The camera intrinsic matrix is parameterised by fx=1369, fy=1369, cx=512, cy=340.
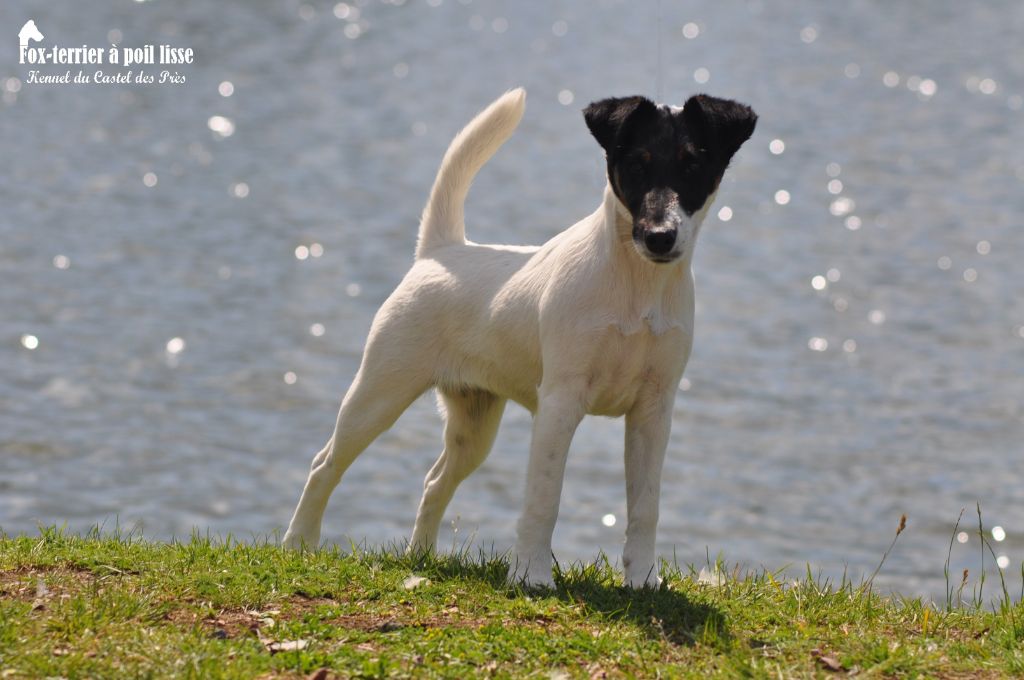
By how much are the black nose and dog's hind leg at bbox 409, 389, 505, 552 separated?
1819 mm

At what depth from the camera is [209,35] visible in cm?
3300

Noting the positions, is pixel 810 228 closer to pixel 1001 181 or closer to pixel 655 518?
pixel 1001 181

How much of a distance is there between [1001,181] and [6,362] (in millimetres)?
15575

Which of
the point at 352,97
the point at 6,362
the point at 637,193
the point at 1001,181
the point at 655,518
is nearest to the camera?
the point at 637,193

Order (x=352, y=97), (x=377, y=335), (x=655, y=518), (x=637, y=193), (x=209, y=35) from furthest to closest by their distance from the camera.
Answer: (x=209, y=35)
(x=352, y=97)
(x=377, y=335)
(x=655, y=518)
(x=637, y=193)

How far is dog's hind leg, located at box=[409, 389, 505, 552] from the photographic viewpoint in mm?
7238

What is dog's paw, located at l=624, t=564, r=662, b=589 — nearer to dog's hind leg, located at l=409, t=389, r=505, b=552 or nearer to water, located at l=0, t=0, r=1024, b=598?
dog's hind leg, located at l=409, t=389, r=505, b=552

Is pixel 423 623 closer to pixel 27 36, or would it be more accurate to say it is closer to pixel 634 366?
pixel 634 366

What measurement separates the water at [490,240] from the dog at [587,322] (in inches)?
41.7

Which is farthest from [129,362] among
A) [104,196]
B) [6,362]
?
[104,196]


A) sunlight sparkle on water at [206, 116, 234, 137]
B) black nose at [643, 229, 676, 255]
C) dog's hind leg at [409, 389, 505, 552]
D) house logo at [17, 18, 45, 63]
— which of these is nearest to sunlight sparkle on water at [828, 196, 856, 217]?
sunlight sparkle on water at [206, 116, 234, 137]

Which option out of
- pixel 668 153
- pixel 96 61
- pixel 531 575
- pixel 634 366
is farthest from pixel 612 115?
pixel 96 61

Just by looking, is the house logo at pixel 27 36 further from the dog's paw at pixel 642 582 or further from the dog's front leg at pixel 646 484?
the dog's paw at pixel 642 582

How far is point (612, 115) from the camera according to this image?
588 centimetres
